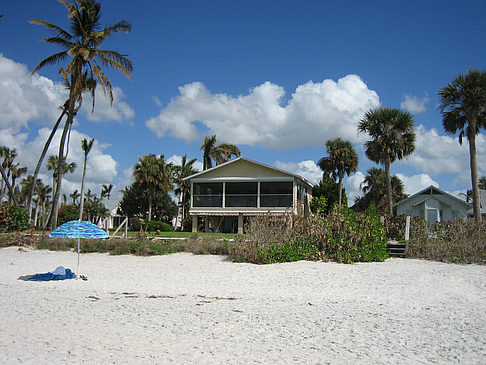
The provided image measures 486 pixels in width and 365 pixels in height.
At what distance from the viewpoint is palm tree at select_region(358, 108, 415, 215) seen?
3005 centimetres

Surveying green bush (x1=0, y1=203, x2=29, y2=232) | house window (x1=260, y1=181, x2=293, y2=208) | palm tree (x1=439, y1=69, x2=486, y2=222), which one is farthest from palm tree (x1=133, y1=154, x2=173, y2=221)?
palm tree (x1=439, y1=69, x2=486, y2=222)

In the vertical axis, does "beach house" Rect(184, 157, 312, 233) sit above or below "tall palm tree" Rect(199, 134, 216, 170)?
below

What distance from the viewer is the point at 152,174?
44.1 m

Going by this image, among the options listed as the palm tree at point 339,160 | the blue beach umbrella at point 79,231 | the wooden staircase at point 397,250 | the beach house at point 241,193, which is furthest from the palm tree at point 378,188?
the blue beach umbrella at point 79,231

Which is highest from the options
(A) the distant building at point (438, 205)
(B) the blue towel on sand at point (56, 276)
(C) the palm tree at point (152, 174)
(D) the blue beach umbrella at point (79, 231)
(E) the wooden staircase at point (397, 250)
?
(C) the palm tree at point (152, 174)

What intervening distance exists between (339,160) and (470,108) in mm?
19184

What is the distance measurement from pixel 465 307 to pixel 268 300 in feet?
12.9

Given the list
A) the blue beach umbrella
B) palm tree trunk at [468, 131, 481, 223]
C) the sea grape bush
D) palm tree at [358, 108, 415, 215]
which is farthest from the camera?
palm tree at [358, 108, 415, 215]

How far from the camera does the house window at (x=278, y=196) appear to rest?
31109 millimetres

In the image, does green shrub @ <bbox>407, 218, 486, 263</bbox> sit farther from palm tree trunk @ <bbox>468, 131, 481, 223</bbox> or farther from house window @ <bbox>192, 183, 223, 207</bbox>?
house window @ <bbox>192, 183, 223, 207</bbox>

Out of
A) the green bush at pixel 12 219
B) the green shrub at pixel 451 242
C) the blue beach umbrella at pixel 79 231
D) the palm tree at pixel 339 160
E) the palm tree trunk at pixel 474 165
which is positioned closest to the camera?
the blue beach umbrella at pixel 79 231

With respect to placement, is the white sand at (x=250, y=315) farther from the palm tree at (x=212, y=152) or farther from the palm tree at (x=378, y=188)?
the palm tree at (x=378, y=188)

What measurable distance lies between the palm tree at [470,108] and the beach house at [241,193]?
11126mm

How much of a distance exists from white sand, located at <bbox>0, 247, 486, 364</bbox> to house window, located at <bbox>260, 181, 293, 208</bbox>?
1760cm
